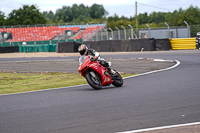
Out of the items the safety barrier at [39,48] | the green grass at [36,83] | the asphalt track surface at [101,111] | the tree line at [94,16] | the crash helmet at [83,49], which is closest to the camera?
the asphalt track surface at [101,111]

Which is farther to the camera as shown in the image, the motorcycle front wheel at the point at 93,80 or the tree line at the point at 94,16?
the tree line at the point at 94,16

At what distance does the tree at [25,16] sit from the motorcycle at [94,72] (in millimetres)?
84992

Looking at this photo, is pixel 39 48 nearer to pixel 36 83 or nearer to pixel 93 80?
pixel 36 83

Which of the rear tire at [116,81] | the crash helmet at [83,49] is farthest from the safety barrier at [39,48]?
the crash helmet at [83,49]

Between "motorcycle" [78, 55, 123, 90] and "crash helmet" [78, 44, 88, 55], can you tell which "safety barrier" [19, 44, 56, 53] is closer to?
"motorcycle" [78, 55, 123, 90]

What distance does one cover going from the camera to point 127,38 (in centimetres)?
3516

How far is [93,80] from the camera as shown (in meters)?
9.95

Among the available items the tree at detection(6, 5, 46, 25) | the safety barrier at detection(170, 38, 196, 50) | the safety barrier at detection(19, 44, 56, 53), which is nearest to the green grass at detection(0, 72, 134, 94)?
the safety barrier at detection(170, 38, 196, 50)

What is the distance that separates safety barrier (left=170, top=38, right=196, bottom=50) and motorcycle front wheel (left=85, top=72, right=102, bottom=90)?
2043 cm

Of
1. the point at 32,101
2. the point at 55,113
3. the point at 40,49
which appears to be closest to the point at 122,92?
the point at 32,101

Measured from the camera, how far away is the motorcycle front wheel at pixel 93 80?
9836 millimetres

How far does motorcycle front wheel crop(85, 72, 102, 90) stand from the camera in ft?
32.3

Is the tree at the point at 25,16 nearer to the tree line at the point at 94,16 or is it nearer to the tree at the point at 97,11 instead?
the tree line at the point at 94,16

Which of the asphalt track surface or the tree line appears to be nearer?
the asphalt track surface
